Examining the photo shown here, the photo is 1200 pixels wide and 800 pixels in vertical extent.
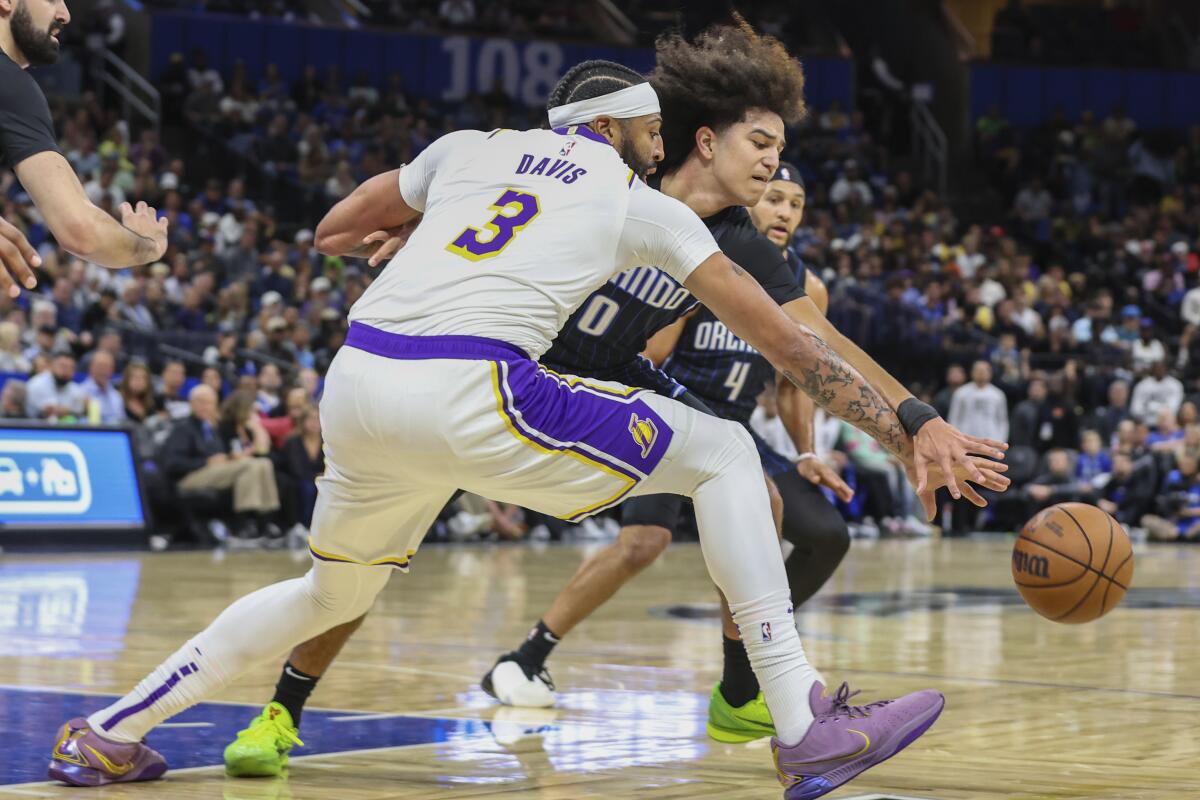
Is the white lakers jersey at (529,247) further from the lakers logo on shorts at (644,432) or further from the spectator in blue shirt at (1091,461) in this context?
the spectator in blue shirt at (1091,461)

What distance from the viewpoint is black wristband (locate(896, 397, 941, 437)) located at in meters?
4.22

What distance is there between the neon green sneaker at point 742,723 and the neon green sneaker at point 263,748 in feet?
4.57

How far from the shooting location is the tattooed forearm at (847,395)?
165 inches

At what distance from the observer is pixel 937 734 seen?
555cm

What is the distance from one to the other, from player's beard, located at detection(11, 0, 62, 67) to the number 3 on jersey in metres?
1.11

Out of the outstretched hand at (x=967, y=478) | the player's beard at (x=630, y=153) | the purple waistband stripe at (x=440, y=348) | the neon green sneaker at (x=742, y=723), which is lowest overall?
the neon green sneaker at (x=742, y=723)

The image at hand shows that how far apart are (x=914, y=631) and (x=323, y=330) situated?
35.9ft

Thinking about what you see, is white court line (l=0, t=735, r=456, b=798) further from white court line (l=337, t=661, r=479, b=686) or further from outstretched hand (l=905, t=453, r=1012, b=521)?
outstretched hand (l=905, t=453, r=1012, b=521)

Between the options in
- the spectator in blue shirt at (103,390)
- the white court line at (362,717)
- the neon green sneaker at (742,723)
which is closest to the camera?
the neon green sneaker at (742,723)

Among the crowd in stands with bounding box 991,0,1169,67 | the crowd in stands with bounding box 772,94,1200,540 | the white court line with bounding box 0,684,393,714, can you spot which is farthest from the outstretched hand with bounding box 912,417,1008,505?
the crowd in stands with bounding box 991,0,1169,67

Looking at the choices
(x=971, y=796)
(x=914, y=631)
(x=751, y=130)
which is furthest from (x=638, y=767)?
(x=914, y=631)

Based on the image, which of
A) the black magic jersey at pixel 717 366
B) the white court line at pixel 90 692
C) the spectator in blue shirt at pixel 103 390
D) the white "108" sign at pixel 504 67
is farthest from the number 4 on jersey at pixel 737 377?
the white "108" sign at pixel 504 67

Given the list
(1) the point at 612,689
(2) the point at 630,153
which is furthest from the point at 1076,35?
(2) the point at 630,153

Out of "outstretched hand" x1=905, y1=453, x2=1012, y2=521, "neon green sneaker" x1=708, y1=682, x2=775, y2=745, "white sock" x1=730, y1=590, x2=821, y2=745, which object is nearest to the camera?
"outstretched hand" x1=905, y1=453, x2=1012, y2=521
